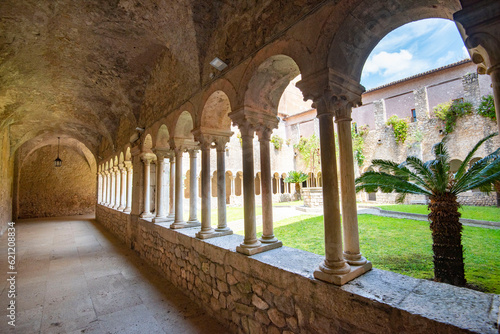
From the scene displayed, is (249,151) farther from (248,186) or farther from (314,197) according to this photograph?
(314,197)

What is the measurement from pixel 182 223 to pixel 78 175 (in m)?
16.2

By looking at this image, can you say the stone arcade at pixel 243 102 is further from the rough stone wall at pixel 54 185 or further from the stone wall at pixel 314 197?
the rough stone wall at pixel 54 185

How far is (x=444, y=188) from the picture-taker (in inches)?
156

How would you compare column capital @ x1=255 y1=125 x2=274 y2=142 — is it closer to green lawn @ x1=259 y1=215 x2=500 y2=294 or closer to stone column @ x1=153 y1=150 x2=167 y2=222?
green lawn @ x1=259 y1=215 x2=500 y2=294

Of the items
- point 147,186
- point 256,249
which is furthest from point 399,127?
point 256,249

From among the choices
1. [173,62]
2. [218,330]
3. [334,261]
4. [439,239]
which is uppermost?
[173,62]

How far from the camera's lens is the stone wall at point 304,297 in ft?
4.85

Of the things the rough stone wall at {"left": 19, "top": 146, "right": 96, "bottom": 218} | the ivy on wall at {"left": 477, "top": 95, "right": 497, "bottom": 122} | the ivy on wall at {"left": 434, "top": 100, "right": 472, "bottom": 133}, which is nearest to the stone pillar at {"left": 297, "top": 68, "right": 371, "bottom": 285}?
the ivy on wall at {"left": 477, "top": 95, "right": 497, "bottom": 122}

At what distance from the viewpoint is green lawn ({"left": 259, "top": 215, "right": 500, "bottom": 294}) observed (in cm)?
417

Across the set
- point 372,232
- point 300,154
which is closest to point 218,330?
point 372,232

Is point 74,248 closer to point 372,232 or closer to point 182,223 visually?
point 182,223

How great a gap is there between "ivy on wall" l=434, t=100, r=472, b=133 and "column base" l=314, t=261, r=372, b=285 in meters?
17.6

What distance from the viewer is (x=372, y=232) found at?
7227 mm

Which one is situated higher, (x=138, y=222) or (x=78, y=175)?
(x=78, y=175)
